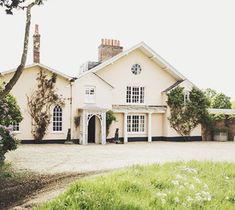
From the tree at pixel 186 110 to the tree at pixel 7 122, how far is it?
54.6 feet

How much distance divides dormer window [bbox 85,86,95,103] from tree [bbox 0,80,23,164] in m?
11.4

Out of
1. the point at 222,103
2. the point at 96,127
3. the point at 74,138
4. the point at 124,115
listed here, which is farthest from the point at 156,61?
the point at 222,103

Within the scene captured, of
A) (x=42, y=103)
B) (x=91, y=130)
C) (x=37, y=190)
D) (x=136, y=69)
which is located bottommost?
(x=37, y=190)

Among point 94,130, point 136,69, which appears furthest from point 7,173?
point 136,69

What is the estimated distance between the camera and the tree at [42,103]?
2480cm

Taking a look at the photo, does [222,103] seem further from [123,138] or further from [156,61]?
[123,138]

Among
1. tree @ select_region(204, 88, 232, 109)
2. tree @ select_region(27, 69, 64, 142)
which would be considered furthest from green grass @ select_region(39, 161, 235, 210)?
tree @ select_region(204, 88, 232, 109)

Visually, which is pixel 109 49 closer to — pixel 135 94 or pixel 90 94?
pixel 135 94

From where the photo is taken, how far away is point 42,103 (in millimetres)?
25000

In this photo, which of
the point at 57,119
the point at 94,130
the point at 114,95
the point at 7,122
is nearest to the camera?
the point at 7,122

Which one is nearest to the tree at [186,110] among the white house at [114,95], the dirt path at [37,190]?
the white house at [114,95]

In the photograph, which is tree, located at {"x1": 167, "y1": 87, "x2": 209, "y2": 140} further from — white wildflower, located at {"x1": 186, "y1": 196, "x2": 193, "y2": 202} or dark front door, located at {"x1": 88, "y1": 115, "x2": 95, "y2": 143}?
white wildflower, located at {"x1": 186, "y1": 196, "x2": 193, "y2": 202}

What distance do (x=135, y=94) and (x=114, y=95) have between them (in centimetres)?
202

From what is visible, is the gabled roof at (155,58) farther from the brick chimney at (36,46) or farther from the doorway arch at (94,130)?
the brick chimney at (36,46)
